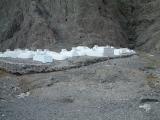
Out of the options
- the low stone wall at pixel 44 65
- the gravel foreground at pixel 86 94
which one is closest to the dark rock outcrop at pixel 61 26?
the low stone wall at pixel 44 65

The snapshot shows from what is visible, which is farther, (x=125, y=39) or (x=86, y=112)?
(x=125, y=39)

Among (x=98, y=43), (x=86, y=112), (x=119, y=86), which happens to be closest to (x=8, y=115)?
(x=86, y=112)

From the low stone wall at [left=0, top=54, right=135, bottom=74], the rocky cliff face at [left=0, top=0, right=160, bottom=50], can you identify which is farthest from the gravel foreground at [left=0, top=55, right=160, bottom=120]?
the rocky cliff face at [left=0, top=0, right=160, bottom=50]

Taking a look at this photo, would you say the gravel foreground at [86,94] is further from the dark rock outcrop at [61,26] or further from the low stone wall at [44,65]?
the dark rock outcrop at [61,26]

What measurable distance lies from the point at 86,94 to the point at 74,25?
13323 millimetres

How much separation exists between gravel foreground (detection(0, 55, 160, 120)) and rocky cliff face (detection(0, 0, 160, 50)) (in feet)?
25.6

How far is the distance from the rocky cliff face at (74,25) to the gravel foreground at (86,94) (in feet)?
25.6

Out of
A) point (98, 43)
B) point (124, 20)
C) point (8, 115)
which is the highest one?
point (124, 20)

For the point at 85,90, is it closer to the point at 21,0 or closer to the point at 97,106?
the point at 97,106

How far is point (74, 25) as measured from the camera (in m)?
25.9

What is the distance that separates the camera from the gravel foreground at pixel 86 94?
10.8 meters

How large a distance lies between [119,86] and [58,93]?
227 centimetres

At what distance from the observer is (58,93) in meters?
13.3

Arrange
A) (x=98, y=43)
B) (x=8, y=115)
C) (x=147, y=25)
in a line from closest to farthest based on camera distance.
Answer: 1. (x=8, y=115)
2. (x=98, y=43)
3. (x=147, y=25)
